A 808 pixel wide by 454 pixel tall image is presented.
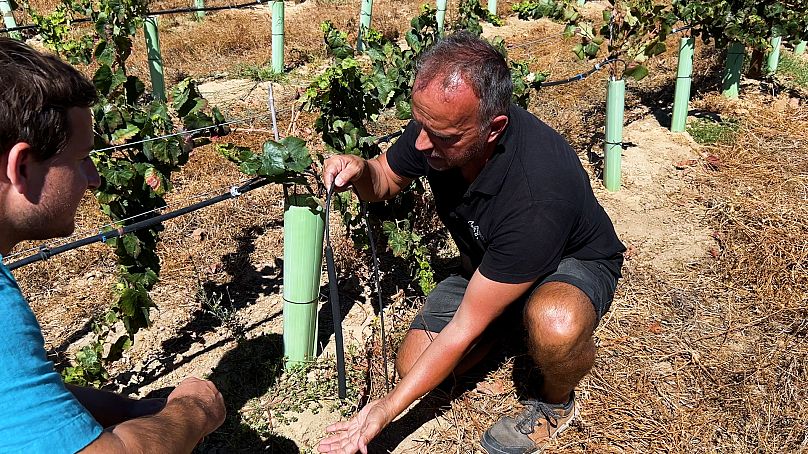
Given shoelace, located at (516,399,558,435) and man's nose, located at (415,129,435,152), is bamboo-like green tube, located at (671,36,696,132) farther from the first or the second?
man's nose, located at (415,129,435,152)

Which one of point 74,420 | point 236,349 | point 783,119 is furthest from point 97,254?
point 783,119

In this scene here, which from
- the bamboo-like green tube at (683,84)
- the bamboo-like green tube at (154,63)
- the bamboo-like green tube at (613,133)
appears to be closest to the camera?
the bamboo-like green tube at (613,133)

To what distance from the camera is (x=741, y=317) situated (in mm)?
3434

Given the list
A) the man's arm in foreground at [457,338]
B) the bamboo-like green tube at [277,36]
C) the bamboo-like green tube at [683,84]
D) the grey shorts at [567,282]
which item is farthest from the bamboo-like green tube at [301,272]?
the bamboo-like green tube at [277,36]

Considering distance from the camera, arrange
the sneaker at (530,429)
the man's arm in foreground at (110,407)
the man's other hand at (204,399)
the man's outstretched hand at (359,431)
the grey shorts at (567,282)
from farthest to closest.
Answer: the sneaker at (530,429) < the grey shorts at (567,282) < the man's outstretched hand at (359,431) < the man's arm in foreground at (110,407) < the man's other hand at (204,399)

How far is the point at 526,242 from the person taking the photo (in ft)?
7.40

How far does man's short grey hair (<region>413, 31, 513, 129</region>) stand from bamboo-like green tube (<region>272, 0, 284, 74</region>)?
17.9ft

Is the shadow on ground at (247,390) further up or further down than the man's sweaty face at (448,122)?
further down

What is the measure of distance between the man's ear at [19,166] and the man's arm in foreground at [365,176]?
1198 millimetres

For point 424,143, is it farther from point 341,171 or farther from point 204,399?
point 204,399

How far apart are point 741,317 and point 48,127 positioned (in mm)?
3308

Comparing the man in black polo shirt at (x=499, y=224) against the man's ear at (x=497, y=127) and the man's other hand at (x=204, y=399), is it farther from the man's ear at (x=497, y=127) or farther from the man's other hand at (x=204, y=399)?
the man's other hand at (x=204, y=399)

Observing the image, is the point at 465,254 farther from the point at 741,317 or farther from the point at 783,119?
the point at 783,119

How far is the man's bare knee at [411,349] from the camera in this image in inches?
111
